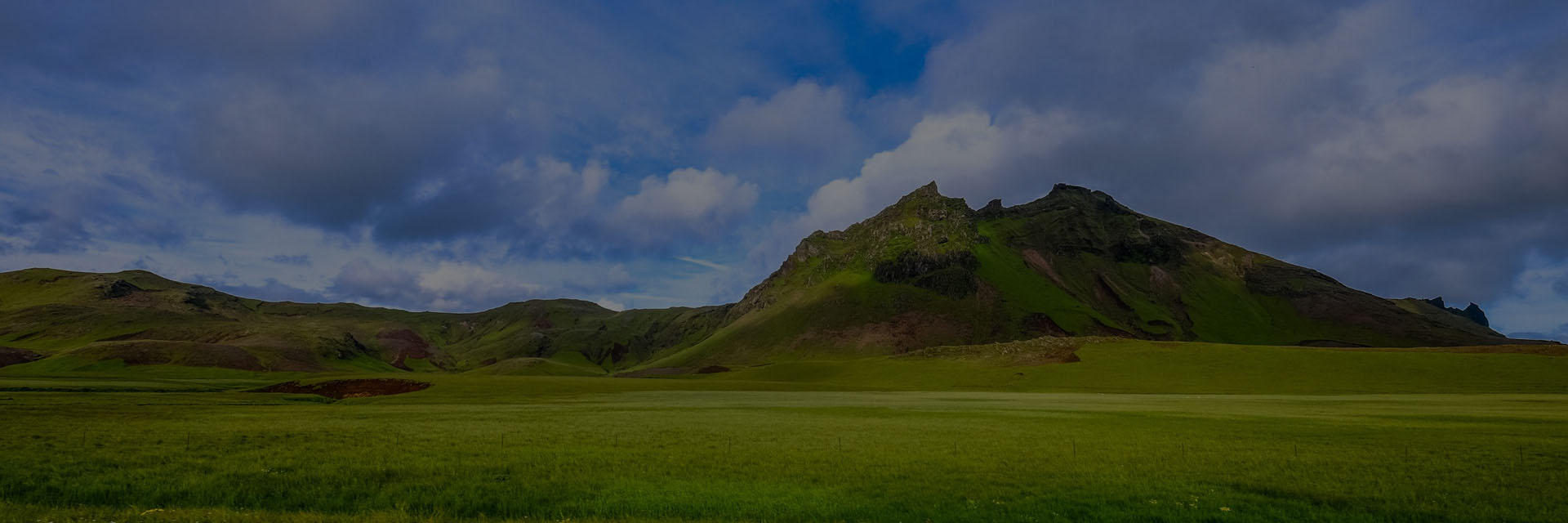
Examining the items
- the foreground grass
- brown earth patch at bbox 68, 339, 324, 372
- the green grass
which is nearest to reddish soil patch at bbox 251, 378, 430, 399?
the foreground grass

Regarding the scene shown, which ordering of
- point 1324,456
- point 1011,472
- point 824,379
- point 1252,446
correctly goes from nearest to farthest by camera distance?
point 1011,472
point 1324,456
point 1252,446
point 824,379

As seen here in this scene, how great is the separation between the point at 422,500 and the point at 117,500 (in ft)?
29.5

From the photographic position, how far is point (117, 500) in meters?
20.7

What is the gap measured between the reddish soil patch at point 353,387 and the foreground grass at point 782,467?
45216 millimetres

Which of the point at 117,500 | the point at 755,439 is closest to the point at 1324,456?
the point at 755,439

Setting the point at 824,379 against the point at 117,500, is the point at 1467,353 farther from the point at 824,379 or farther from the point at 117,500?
the point at 117,500

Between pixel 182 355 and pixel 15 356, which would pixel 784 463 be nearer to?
pixel 182 355

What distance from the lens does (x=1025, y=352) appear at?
446 feet

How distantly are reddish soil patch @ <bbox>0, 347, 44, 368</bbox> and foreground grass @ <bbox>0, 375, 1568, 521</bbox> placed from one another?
14163cm

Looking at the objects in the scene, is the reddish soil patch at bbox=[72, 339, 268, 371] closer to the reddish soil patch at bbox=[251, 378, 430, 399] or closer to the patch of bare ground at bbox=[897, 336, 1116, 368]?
the reddish soil patch at bbox=[251, 378, 430, 399]

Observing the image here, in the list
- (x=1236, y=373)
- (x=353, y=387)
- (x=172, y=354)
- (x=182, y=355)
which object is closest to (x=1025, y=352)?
(x=1236, y=373)

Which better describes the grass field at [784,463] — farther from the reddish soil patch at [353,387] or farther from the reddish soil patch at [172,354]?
the reddish soil patch at [172,354]

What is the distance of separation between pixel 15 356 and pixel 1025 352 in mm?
208938

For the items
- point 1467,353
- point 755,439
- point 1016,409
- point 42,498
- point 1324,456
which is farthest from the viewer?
point 1467,353
